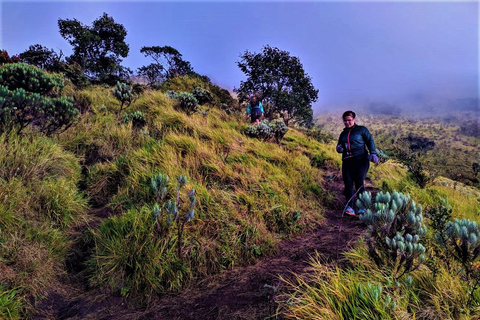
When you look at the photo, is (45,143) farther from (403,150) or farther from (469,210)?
(403,150)

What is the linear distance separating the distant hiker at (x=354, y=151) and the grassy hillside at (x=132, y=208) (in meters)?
0.80

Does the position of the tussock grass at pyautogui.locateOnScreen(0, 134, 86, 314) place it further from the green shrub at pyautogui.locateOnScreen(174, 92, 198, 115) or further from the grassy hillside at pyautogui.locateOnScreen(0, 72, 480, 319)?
the green shrub at pyautogui.locateOnScreen(174, 92, 198, 115)

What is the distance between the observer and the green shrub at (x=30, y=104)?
441cm

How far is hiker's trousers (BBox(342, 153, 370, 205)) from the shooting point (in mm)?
4895

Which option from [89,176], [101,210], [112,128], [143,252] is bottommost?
[143,252]

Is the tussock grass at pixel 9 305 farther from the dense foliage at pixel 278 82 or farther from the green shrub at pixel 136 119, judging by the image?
the dense foliage at pixel 278 82

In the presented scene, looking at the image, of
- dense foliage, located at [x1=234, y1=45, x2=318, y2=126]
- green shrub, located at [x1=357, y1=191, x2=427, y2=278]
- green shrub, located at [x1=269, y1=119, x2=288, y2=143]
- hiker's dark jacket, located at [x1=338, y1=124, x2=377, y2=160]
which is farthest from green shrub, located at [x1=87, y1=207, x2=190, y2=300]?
dense foliage, located at [x1=234, y1=45, x2=318, y2=126]

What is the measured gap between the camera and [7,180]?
350cm

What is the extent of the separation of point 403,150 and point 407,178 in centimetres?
115

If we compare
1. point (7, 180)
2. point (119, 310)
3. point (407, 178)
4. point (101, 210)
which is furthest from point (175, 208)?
point (407, 178)

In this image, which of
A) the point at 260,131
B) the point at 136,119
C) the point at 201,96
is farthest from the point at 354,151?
the point at 201,96

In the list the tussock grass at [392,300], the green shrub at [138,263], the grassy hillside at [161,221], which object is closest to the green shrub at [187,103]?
the grassy hillside at [161,221]

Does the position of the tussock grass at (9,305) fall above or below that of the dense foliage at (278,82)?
below

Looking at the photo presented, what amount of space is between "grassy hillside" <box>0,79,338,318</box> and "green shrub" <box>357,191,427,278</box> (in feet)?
5.40
